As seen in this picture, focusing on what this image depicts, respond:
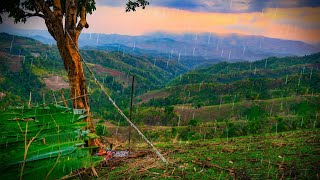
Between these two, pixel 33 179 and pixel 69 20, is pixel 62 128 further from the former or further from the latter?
pixel 69 20

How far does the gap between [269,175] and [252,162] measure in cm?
90

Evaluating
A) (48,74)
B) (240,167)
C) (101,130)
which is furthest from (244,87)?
(240,167)

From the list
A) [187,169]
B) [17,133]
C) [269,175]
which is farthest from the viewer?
[187,169]

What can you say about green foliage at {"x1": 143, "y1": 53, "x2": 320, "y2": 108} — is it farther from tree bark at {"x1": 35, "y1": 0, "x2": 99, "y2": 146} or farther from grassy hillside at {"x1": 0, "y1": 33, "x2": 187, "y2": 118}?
tree bark at {"x1": 35, "y1": 0, "x2": 99, "y2": 146}

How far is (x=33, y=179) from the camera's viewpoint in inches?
87.4

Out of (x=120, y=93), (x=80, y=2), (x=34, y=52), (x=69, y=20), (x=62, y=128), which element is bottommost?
(x=120, y=93)

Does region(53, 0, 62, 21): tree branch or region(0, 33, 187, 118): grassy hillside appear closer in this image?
region(53, 0, 62, 21): tree branch

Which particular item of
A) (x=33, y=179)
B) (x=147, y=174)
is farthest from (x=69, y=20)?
(x=33, y=179)

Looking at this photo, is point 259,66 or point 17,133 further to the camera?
point 259,66

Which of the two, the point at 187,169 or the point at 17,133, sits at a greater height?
the point at 17,133

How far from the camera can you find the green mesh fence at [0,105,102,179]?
7.48 feet

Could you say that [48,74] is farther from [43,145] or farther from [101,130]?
[43,145]

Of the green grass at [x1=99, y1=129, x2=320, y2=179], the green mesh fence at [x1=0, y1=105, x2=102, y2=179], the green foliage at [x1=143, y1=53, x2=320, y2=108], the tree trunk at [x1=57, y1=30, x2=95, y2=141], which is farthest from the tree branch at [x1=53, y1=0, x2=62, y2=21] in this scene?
the green foliage at [x1=143, y1=53, x2=320, y2=108]

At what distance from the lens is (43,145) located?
265cm
